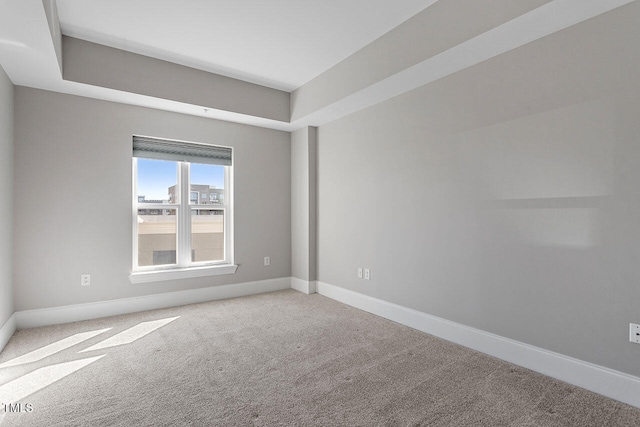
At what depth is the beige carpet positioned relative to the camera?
1774 mm

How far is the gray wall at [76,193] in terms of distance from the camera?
3.12 meters

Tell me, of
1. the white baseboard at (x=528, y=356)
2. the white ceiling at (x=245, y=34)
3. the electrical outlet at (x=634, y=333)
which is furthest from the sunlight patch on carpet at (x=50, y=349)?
the electrical outlet at (x=634, y=333)

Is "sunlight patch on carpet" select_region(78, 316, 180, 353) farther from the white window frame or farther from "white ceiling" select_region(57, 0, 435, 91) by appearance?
"white ceiling" select_region(57, 0, 435, 91)

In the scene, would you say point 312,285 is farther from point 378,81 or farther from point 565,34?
point 565,34

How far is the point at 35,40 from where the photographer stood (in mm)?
2291

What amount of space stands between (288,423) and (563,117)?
8.48ft

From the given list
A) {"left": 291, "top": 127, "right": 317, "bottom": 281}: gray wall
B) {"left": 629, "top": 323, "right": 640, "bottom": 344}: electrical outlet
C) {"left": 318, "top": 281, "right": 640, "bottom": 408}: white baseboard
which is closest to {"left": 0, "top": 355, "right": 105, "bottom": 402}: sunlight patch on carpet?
{"left": 291, "top": 127, "right": 317, "bottom": 281}: gray wall

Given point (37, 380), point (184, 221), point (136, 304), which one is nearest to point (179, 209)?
point (184, 221)

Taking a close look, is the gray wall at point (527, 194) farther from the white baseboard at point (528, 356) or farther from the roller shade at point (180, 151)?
the roller shade at point (180, 151)

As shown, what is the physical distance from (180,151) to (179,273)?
1.51 metres

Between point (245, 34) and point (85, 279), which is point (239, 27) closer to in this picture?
point (245, 34)

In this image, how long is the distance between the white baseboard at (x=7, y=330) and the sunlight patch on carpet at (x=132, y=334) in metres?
0.70

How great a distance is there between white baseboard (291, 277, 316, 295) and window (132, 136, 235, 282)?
0.97m

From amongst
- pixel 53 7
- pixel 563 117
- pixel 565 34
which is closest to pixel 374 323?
pixel 563 117
